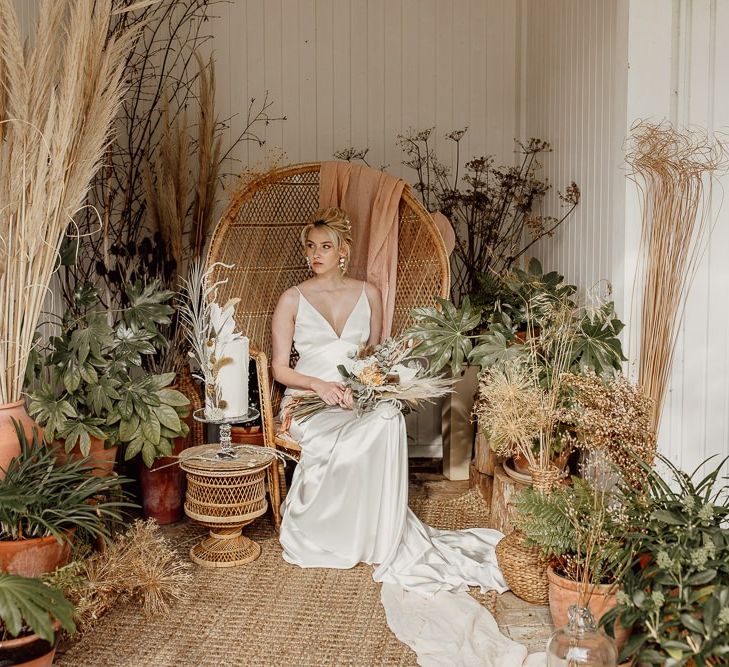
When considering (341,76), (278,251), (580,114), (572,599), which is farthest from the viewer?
(341,76)

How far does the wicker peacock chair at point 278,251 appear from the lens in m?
3.91

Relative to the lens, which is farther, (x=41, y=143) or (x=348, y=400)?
(x=348, y=400)

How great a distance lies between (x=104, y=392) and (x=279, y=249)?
1310 mm

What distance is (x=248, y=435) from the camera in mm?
3896

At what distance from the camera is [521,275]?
3.75 m

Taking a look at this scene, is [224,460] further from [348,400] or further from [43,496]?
[43,496]

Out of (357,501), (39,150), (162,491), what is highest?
(39,150)

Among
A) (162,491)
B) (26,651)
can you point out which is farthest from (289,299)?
(26,651)

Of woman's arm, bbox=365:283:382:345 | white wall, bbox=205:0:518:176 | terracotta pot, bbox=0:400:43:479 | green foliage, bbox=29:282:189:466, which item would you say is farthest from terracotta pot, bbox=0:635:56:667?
white wall, bbox=205:0:518:176

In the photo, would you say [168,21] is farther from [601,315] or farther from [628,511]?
[628,511]

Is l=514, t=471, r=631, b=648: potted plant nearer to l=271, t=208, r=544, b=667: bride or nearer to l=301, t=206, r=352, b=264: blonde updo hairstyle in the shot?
l=271, t=208, r=544, b=667: bride

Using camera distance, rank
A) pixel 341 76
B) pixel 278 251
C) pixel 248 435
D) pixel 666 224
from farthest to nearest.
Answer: pixel 341 76
pixel 278 251
pixel 248 435
pixel 666 224

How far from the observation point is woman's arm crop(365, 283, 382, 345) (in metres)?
3.92

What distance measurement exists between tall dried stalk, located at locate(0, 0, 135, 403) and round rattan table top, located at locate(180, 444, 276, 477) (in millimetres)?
709
